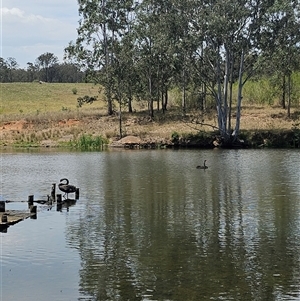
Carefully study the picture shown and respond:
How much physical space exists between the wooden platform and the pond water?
27cm

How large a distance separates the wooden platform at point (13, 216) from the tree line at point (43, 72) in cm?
15228

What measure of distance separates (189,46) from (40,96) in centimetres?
6659

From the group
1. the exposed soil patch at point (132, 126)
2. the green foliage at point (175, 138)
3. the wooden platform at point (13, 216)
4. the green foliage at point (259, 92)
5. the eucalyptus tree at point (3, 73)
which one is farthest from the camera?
the eucalyptus tree at point (3, 73)

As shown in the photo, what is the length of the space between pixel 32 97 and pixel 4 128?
134ft

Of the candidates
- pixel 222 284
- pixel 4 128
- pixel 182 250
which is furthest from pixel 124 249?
pixel 4 128

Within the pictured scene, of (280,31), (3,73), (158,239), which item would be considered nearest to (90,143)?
(280,31)

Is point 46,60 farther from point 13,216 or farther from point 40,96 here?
point 13,216

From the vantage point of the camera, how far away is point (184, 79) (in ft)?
241

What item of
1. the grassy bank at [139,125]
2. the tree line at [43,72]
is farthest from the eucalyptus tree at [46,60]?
the grassy bank at [139,125]

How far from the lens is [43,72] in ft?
610

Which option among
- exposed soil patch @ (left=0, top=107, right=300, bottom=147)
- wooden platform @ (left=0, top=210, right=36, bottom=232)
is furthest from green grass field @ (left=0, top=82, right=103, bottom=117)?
wooden platform @ (left=0, top=210, right=36, bottom=232)

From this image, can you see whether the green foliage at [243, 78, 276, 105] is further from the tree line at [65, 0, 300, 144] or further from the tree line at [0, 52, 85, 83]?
the tree line at [0, 52, 85, 83]

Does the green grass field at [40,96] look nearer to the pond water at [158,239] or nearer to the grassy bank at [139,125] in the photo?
the grassy bank at [139,125]

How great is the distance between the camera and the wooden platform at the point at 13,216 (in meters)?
22.5
